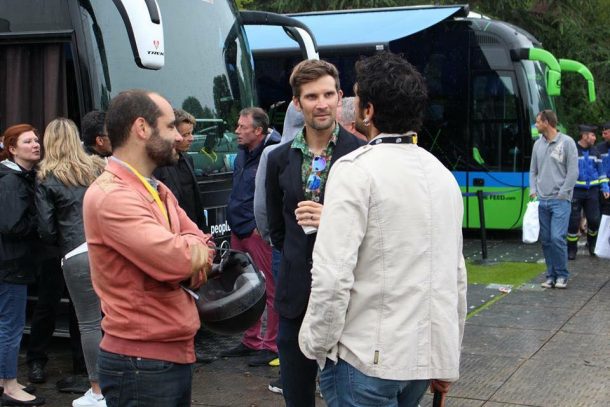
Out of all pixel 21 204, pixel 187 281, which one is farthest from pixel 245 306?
pixel 21 204

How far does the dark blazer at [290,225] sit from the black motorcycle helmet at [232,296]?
1.71 feet

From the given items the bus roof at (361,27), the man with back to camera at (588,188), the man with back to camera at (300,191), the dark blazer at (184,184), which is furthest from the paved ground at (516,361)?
the bus roof at (361,27)

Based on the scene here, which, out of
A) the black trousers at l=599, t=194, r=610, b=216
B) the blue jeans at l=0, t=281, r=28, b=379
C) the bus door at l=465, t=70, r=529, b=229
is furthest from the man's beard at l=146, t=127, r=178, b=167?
the bus door at l=465, t=70, r=529, b=229

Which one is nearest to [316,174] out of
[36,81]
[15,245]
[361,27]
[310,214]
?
[310,214]

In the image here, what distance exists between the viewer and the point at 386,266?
10.0 ft

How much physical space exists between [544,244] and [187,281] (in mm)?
7606

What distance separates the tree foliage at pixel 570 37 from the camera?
19.8 metres

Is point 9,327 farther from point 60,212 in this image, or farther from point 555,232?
point 555,232

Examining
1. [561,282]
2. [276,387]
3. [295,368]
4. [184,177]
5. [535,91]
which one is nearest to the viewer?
[295,368]

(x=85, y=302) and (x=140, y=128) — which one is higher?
(x=140, y=128)

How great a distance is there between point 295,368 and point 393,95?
1594 mm

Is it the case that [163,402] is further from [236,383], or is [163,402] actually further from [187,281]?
[236,383]

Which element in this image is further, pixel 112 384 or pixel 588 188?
pixel 588 188

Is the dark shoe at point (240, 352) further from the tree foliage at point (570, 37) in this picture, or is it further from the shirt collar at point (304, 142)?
the tree foliage at point (570, 37)
